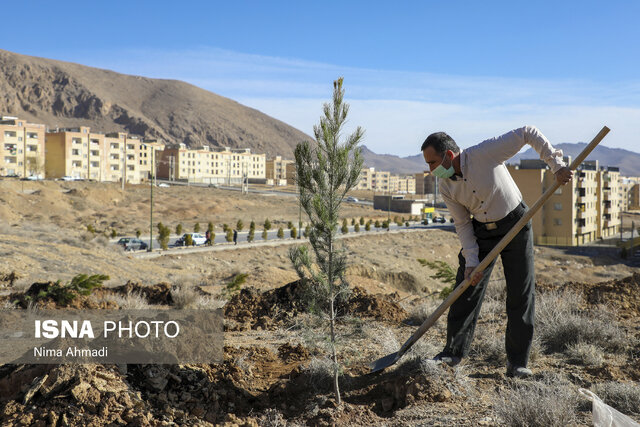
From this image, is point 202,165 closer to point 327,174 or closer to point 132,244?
point 132,244

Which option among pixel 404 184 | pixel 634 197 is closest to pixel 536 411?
pixel 634 197

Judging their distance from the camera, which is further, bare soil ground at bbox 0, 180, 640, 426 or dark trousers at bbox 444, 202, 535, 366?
dark trousers at bbox 444, 202, 535, 366

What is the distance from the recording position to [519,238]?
4.41 metres

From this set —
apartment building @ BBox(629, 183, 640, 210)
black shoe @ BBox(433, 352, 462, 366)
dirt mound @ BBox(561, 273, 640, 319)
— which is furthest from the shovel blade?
apartment building @ BBox(629, 183, 640, 210)

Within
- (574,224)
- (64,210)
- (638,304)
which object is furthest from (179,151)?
(638,304)

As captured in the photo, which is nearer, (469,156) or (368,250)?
(469,156)

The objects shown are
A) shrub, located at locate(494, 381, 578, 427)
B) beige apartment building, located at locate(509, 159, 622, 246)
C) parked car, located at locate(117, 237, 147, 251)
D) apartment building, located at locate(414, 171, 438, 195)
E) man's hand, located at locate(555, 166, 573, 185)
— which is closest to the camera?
shrub, located at locate(494, 381, 578, 427)

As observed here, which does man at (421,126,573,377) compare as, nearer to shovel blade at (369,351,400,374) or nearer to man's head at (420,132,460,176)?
man's head at (420,132,460,176)

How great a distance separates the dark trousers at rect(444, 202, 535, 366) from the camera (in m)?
4.45

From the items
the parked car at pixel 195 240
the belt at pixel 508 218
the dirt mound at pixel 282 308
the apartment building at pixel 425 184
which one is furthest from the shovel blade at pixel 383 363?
the apartment building at pixel 425 184

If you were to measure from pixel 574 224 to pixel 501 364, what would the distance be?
59120 mm

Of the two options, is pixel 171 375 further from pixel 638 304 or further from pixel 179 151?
pixel 179 151

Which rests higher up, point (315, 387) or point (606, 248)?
point (315, 387)

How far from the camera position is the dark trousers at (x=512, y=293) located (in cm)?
445
